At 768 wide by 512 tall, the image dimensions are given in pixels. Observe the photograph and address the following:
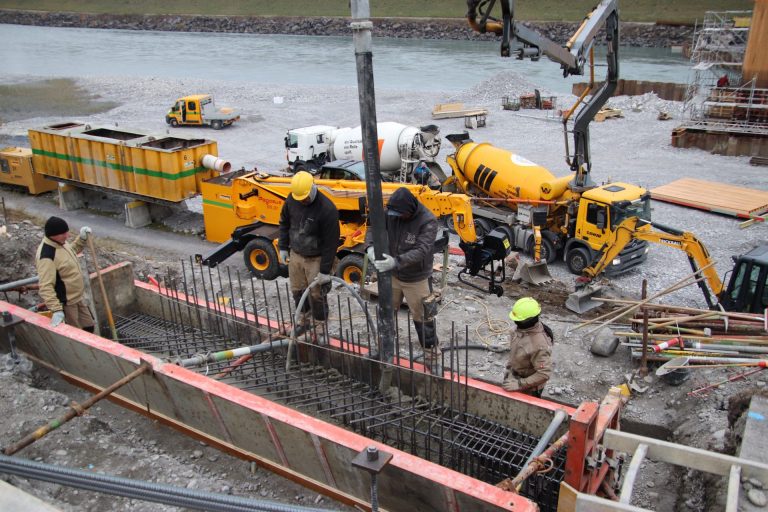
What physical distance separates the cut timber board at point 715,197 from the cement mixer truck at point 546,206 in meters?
3.96

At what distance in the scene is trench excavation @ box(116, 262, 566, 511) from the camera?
5.19 metres

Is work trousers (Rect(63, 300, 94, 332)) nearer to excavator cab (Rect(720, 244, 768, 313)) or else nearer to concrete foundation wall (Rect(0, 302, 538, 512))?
concrete foundation wall (Rect(0, 302, 538, 512))

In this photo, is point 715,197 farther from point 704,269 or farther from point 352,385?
point 352,385

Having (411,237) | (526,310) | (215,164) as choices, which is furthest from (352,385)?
(215,164)

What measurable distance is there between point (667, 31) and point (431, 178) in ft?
149

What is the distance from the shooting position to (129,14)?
74.2 metres

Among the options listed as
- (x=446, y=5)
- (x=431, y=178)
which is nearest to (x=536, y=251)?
(x=431, y=178)

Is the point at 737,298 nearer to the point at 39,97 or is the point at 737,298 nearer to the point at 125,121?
the point at 125,121

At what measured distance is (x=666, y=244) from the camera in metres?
10.0

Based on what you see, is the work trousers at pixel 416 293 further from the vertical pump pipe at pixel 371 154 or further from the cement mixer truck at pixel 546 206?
the cement mixer truck at pixel 546 206

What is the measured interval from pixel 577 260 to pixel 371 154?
7.88 meters

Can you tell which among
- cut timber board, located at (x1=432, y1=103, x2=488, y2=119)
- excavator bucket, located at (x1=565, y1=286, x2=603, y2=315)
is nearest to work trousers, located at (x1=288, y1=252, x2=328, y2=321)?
excavator bucket, located at (x1=565, y1=286, x2=603, y2=315)

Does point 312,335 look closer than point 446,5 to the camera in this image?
Yes

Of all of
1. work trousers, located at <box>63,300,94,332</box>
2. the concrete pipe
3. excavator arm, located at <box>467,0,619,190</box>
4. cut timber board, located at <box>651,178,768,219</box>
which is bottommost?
cut timber board, located at <box>651,178,768,219</box>
